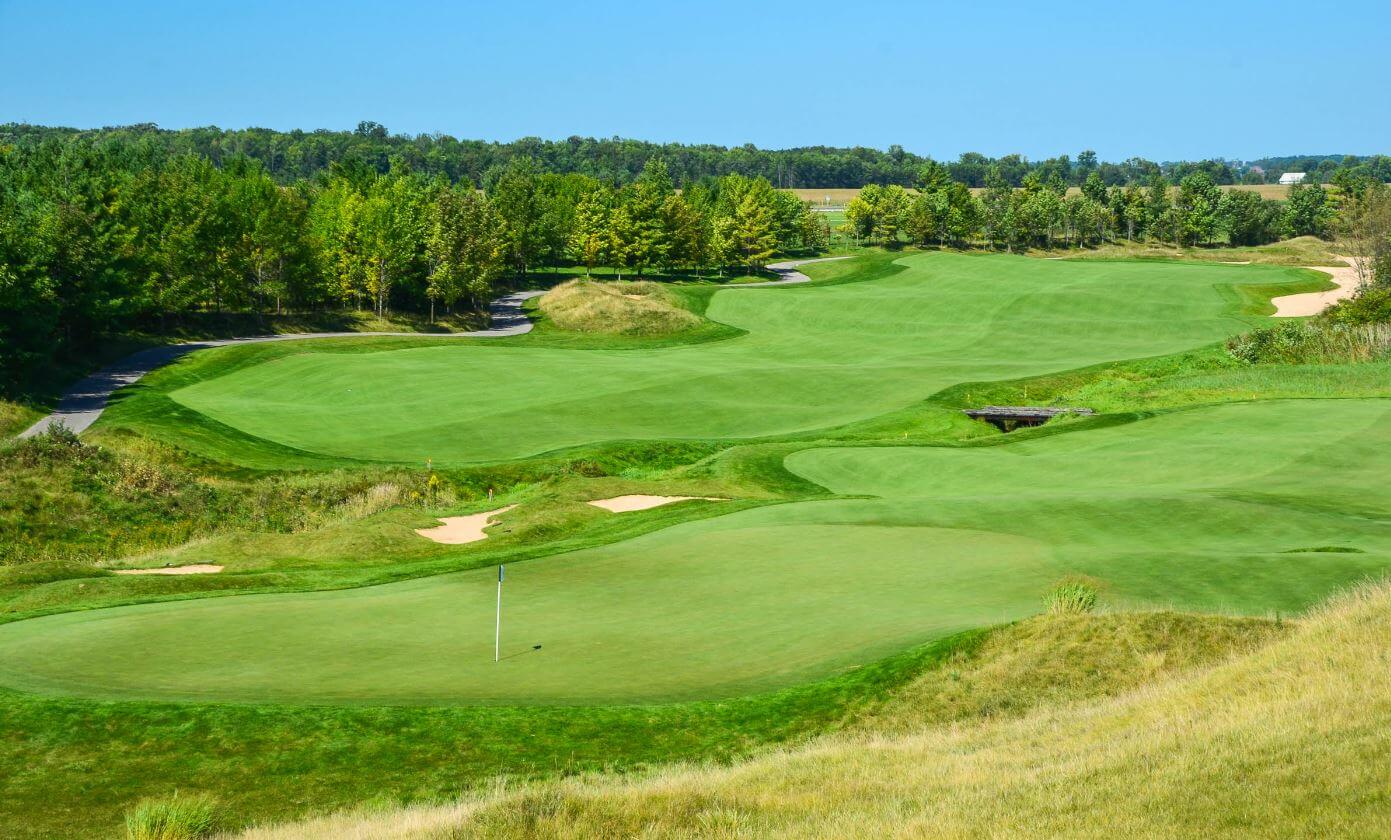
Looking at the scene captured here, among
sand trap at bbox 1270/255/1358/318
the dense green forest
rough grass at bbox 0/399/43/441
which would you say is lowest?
rough grass at bbox 0/399/43/441

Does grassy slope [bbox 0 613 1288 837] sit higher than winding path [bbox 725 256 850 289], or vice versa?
winding path [bbox 725 256 850 289]

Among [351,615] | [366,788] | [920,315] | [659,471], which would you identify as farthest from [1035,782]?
[920,315]

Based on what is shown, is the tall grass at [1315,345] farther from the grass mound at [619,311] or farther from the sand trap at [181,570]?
the sand trap at [181,570]

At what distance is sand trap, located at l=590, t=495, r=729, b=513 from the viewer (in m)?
37.1

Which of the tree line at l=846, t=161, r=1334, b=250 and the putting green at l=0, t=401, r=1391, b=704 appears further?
the tree line at l=846, t=161, r=1334, b=250

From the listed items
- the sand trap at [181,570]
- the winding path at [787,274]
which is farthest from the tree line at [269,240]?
the sand trap at [181,570]

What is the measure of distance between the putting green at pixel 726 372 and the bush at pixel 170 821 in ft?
115

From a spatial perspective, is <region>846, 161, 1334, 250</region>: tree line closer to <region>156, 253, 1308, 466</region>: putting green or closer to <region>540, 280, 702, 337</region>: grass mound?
<region>156, 253, 1308, 466</region>: putting green

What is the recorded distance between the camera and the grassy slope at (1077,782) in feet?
34.0

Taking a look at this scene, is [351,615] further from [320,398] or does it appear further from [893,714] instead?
[320,398]

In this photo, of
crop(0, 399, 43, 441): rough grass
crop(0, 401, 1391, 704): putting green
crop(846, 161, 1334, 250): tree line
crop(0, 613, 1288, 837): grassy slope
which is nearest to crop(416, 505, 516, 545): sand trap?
crop(0, 401, 1391, 704): putting green

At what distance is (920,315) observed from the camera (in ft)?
311

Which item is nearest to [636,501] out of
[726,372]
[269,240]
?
[726,372]

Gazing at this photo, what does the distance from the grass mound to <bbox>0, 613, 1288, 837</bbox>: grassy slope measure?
71315 millimetres
